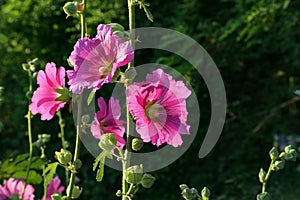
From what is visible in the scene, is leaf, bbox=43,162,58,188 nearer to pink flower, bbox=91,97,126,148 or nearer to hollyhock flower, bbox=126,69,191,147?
pink flower, bbox=91,97,126,148

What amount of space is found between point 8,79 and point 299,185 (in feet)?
4.55

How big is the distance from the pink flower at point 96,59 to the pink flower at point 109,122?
0.09 meters

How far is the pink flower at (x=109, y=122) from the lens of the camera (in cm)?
118

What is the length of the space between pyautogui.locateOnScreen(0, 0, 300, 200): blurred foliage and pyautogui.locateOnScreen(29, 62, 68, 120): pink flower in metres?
1.29

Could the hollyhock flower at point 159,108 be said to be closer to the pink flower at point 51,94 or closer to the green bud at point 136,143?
the green bud at point 136,143

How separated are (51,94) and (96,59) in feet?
0.46

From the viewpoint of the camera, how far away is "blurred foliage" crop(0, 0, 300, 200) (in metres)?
2.67

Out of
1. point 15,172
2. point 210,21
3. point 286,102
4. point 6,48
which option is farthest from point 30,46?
point 15,172

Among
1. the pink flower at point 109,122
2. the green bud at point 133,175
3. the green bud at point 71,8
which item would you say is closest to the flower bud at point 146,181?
the green bud at point 133,175

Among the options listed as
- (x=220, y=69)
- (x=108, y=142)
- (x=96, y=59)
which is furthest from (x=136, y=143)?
(x=220, y=69)

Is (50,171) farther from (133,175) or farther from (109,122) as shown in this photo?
(133,175)

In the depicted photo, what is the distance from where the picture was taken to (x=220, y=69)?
2807 millimetres

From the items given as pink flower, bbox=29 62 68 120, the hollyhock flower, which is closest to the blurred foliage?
pink flower, bbox=29 62 68 120

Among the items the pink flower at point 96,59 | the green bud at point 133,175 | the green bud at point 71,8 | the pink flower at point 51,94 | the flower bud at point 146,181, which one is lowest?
the flower bud at point 146,181
